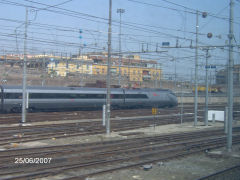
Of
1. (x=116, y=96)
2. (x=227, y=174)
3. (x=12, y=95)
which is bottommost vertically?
(x=227, y=174)

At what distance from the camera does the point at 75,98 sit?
93.5ft

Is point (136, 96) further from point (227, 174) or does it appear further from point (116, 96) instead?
point (227, 174)

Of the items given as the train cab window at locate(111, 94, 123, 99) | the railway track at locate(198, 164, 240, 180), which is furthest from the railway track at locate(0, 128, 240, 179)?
the train cab window at locate(111, 94, 123, 99)

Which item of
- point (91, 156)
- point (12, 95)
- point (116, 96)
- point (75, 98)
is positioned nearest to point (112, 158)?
point (91, 156)

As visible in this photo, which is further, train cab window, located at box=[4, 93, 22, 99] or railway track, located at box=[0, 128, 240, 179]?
train cab window, located at box=[4, 93, 22, 99]

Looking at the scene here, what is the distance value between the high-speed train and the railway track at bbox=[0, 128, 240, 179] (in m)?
9.47

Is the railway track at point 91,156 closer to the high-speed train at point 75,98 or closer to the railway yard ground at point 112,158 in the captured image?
the railway yard ground at point 112,158

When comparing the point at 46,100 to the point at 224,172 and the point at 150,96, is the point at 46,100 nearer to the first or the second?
the point at 150,96

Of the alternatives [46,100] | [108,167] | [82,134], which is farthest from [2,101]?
[108,167]

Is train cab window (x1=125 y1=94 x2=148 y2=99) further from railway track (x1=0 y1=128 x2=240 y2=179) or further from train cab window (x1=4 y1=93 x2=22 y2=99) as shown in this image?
railway track (x1=0 y1=128 x2=240 y2=179)

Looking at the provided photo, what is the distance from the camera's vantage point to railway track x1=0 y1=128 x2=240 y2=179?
322 inches

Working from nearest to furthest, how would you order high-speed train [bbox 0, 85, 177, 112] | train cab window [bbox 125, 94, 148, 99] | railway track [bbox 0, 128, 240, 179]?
1. railway track [bbox 0, 128, 240, 179]
2. high-speed train [bbox 0, 85, 177, 112]
3. train cab window [bbox 125, 94, 148, 99]

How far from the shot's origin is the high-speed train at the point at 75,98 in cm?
2411

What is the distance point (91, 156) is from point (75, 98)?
1850cm
